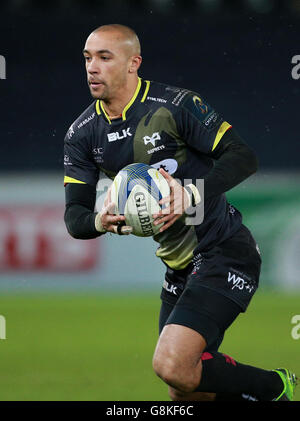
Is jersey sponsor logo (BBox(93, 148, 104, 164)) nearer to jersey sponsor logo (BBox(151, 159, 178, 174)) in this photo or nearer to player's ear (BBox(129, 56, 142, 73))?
jersey sponsor logo (BBox(151, 159, 178, 174))

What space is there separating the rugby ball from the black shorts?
0.44m

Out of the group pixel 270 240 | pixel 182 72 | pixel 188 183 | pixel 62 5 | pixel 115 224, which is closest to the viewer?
pixel 115 224

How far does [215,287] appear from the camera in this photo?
14.5 ft

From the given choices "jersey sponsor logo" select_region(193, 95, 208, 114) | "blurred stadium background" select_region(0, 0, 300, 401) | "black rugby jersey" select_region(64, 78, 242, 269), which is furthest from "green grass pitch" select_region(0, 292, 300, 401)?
"jersey sponsor logo" select_region(193, 95, 208, 114)

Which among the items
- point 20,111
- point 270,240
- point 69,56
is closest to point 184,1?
point 69,56

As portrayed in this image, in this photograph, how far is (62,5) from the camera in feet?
48.2

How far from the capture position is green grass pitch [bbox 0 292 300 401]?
591 centimetres

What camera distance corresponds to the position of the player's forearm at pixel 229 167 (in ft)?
14.0

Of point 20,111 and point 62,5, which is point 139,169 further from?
point 62,5

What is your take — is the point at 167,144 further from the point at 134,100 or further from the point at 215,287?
the point at 215,287

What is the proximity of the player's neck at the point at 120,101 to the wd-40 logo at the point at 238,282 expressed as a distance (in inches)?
43.2

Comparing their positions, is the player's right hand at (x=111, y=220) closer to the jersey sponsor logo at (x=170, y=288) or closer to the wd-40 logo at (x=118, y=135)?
the wd-40 logo at (x=118, y=135)

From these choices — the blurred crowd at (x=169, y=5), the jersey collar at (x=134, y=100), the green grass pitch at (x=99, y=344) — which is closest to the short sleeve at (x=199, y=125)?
the jersey collar at (x=134, y=100)

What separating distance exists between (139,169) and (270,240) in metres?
6.86
